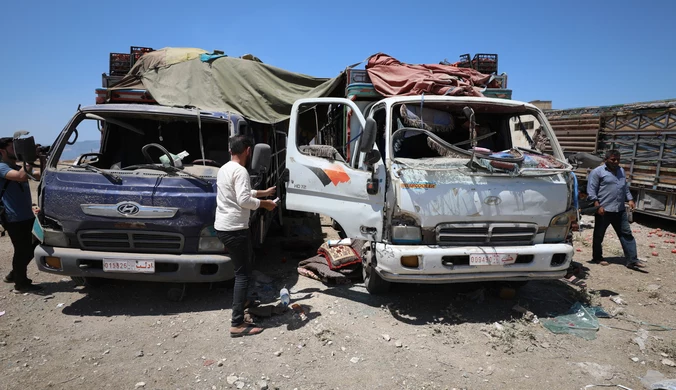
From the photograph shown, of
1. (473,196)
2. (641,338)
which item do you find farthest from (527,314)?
(473,196)

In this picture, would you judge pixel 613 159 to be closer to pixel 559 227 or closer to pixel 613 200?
pixel 613 200

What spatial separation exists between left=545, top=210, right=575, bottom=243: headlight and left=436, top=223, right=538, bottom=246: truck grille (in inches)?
8.2

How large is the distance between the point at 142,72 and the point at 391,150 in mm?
4528

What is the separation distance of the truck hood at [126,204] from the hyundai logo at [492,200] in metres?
2.71

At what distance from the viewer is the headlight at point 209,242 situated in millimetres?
3775

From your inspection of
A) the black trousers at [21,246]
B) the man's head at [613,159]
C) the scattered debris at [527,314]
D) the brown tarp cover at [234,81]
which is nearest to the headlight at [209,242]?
the black trousers at [21,246]

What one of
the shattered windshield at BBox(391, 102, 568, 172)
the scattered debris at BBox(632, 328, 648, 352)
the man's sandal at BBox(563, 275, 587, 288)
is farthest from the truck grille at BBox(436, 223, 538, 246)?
the man's sandal at BBox(563, 275, 587, 288)

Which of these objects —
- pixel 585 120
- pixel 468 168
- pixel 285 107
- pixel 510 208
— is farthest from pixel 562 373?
pixel 585 120

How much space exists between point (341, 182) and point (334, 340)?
5.24 feet

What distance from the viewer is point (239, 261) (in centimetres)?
351

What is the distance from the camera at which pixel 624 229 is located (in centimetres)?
567

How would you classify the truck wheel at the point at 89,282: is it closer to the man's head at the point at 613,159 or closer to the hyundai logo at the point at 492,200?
the hyundai logo at the point at 492,200

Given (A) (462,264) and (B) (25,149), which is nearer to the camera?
(A) (462,264)

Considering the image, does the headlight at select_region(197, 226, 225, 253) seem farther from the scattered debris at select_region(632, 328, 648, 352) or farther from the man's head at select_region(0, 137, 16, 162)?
the scattered debris at select_region(632, 328, 648, 352)
